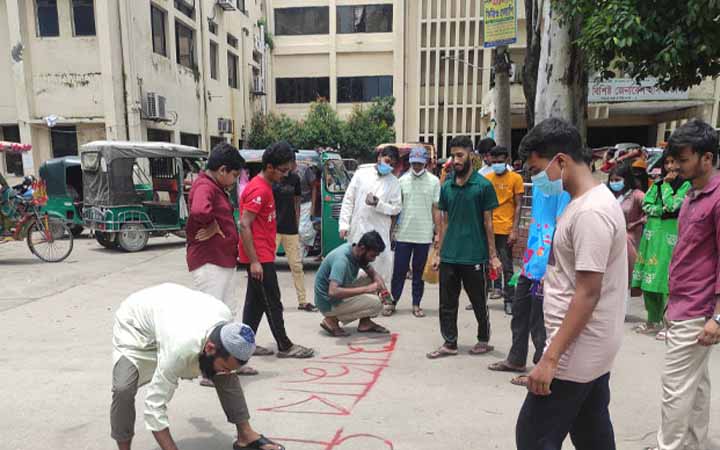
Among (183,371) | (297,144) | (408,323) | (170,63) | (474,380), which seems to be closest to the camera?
(183,371)

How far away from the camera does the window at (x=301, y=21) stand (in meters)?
29.2

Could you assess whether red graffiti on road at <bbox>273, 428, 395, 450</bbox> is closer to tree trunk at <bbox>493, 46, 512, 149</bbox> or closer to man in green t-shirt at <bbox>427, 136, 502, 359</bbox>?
man in green t-shirt at <bbox>427, 136, 502, 359</bbox>

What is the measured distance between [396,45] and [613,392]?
2703 centimetres

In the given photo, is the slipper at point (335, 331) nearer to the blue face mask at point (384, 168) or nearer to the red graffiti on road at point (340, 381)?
the red graffiti on road at point (340, 381)

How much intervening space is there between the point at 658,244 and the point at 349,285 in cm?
287

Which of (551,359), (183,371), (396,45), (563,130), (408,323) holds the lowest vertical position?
(408,323)

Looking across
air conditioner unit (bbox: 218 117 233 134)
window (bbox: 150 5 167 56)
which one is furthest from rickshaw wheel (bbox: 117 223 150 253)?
air conditioner unit (bbox: 218 117 233 134)

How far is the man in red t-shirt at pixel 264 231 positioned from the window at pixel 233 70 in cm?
2125

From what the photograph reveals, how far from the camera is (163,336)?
2.24m

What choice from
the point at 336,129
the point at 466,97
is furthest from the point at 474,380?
the point at 466,97

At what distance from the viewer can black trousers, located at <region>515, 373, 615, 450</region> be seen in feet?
6.11

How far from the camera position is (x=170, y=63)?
1738 centimetres

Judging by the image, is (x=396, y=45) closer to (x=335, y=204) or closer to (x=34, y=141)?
(x=34, y=141)

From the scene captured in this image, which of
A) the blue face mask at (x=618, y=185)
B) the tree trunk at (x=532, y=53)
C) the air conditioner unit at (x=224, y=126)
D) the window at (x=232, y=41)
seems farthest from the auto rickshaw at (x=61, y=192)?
the window at (x=232, y=41)
